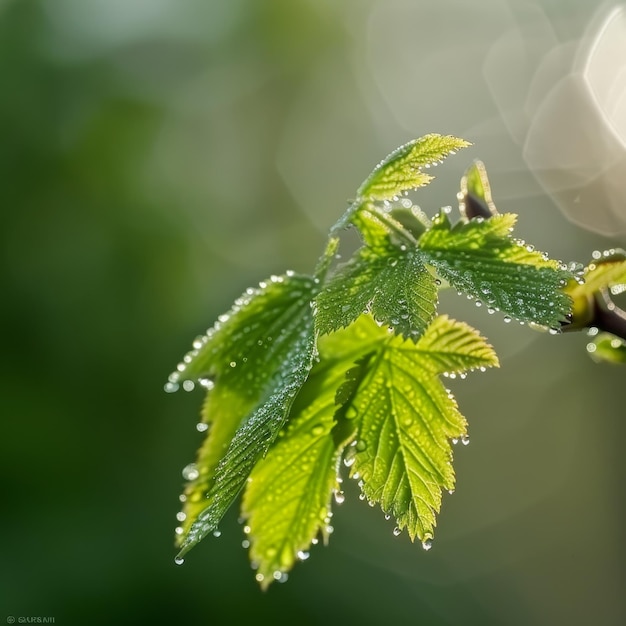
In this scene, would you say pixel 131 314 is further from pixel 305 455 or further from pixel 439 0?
pixel 439 0

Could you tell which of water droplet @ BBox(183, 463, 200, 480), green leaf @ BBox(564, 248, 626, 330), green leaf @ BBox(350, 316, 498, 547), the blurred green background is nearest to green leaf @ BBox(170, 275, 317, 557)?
water droplet @ BBox(183, 463, 200, 480)

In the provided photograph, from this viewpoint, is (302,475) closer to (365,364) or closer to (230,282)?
(365,364)

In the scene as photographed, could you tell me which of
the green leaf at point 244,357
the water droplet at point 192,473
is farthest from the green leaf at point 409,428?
the water droplet at point 192,473

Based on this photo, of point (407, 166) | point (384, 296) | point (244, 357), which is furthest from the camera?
point (244, 357)

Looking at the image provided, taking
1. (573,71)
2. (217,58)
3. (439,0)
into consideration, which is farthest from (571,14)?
(217,58)

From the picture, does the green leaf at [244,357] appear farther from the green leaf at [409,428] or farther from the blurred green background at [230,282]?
the blurred green background at [230,282]

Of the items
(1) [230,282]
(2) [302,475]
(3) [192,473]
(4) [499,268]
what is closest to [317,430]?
→ (2) [302,475]
